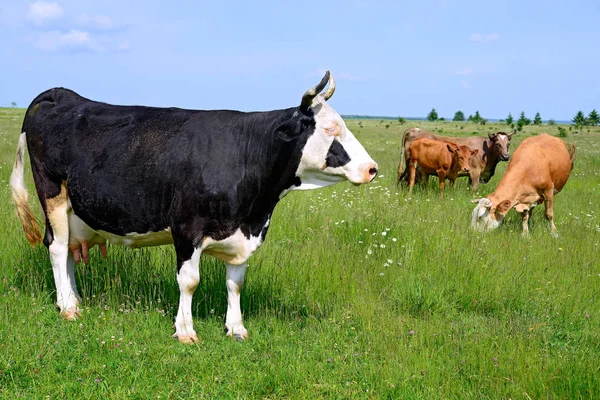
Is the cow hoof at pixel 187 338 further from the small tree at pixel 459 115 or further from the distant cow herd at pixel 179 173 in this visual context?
the small tree at pixel 459 115

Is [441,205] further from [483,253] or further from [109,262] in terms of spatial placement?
[109,262]

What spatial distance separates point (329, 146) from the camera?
495 cm

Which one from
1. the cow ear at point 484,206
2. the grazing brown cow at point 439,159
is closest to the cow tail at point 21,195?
the cow ear at point 484,206

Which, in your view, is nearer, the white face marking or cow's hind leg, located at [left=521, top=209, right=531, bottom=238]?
the white face marking

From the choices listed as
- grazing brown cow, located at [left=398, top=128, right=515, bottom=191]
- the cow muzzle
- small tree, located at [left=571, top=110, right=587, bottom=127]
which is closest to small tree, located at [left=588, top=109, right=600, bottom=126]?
small tree, located at [left=571, top=110, right=587, bottom=127]

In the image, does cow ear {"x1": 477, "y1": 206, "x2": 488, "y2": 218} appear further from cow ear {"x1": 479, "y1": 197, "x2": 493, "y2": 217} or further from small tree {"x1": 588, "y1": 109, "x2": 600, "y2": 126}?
small tree {"x1": 588, "y1": 109, "x2": 600, "y2": 126}

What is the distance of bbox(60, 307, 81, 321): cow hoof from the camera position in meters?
5.80

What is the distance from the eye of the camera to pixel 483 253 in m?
7.73

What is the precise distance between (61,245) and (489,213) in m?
6.96

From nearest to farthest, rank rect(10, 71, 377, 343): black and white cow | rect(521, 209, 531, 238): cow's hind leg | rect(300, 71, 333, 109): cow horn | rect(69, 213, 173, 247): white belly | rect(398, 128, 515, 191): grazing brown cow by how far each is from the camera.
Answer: rect(300, 71, 333, 109): cow horn → rect(10, 71, 377, 343): black and white cow → rect(69, 213, 173, 247): white belly → rect(521, 209, 531, 238): cow's hind leg → rect(398, 128, 515, 191): grazing brown cow

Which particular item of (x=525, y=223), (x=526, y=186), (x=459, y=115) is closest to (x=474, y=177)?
(x=526, y=186)

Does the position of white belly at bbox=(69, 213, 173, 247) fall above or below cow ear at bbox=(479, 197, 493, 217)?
above

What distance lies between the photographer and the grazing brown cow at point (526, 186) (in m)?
9.89

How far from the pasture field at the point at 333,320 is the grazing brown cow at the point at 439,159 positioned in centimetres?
591
